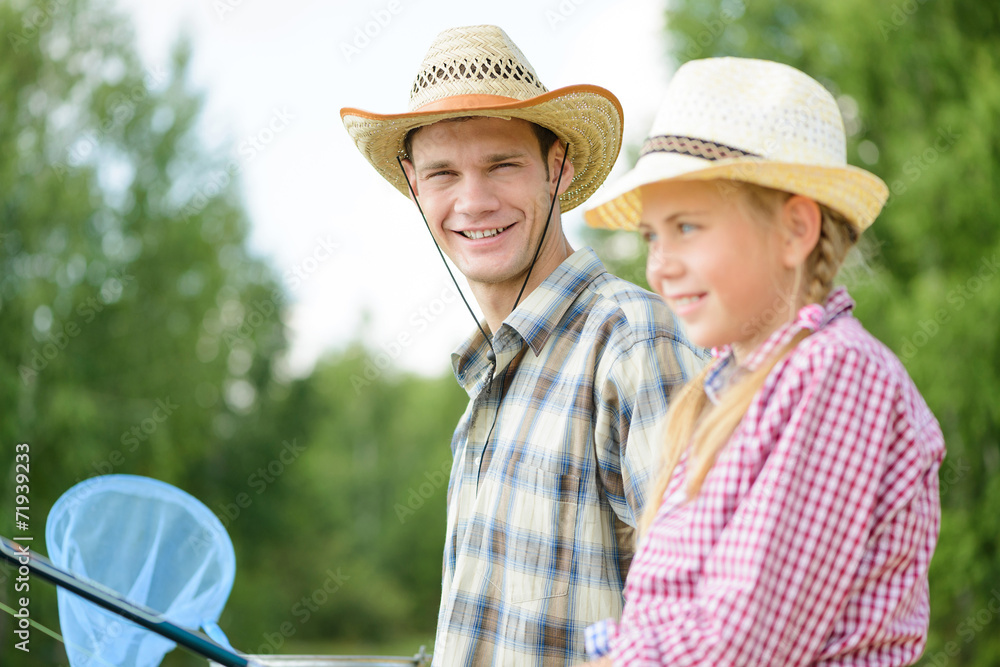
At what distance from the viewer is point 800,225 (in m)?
1.26

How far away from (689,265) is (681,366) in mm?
687

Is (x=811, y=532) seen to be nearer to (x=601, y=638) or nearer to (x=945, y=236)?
(x=601, y=638)

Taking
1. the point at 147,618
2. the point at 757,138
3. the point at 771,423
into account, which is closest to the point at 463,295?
the point at 147,618

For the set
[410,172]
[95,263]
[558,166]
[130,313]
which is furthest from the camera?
[130,313]

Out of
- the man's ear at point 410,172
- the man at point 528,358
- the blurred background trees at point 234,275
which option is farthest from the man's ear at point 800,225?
the blurred background trees at point 234,275

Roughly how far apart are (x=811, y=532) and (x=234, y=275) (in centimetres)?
1692

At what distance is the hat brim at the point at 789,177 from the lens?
1213mm

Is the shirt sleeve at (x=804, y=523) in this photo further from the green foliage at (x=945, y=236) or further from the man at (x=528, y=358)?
the green foliage at (x=945, y=236)

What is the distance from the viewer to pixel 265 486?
701 inches

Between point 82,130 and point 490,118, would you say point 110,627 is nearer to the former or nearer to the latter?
point 490,118

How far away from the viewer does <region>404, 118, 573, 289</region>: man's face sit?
7.39ft

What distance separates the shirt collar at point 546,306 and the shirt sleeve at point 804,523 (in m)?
1.06

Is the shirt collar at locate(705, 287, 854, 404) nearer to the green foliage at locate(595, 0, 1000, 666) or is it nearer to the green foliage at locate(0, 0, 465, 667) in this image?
the green foliage at locate(0, 0, 465, 667)

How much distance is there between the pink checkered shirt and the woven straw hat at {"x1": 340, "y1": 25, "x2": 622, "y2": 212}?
1264 mm
